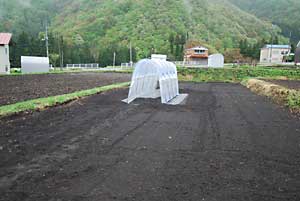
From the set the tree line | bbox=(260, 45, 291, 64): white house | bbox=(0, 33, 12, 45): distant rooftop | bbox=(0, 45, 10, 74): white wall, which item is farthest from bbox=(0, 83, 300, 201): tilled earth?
Result: bbox=(260, 45, 291, 64): white house

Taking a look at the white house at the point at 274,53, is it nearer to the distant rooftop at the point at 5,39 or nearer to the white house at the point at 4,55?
the distant rooftop at the point at 5,39

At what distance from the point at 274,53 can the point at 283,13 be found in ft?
73.4

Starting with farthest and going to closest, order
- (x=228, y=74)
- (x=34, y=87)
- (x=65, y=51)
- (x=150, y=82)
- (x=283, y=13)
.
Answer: (x=283, y=13) → (x=65, y=51) → (x=228, y=74) → (x=34, y=87) → (x=150, y=82)

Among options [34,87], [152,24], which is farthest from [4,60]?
[152,24]

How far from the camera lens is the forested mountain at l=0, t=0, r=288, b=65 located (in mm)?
66062

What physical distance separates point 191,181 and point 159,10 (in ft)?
242

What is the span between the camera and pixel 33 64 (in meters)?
38.2

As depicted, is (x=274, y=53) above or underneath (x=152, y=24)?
underneath

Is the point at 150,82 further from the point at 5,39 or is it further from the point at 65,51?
the point at 65,51

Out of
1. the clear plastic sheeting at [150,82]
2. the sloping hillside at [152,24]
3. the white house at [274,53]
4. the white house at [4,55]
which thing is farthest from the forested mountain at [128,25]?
the clear plastic sheeting at [150,82]

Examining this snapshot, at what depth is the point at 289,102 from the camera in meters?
12.6

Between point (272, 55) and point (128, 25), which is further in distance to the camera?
point (272, 55)

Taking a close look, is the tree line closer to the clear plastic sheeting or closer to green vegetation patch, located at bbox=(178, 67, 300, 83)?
green vegetation patch, located at bbox=(178, 67, 300, 83)

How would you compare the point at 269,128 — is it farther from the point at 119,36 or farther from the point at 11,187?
the point at 119,36
